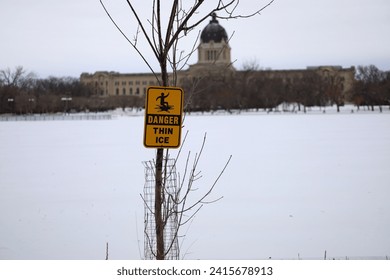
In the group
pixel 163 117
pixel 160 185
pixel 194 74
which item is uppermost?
pixel 194 74

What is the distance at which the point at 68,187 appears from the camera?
1102 centimetres

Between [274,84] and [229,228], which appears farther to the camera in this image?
[274,84]

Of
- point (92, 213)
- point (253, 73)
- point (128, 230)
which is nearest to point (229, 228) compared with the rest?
Answer: point (128, 230)

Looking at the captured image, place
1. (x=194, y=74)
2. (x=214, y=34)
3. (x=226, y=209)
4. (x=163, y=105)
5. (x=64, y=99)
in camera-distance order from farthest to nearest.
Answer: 1. (x=214, y=34)
2. (x=194, y=74)
3. (x=64, y=99)
4. (x=226, y=209)
5. (x=163, y=105)

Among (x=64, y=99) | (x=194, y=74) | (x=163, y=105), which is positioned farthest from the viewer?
(x=194, y=74)

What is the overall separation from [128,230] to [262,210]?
8.31ft

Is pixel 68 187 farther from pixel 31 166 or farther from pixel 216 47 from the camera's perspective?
pixel 216 47

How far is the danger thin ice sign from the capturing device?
3438 mm

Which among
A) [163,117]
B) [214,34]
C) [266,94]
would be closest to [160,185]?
[163,117]

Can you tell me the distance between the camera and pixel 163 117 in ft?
11.4

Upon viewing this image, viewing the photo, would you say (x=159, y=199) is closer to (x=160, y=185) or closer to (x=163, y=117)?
(x=160, y=185)

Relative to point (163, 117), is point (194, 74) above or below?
above
